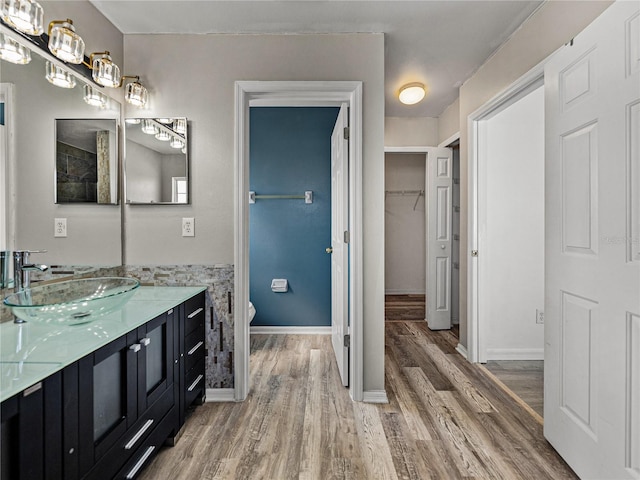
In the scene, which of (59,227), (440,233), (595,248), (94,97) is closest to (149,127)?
(94,97)

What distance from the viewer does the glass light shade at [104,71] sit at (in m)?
1.87

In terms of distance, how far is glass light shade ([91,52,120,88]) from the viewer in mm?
1870

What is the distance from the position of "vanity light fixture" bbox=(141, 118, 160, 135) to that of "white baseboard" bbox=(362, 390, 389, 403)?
2.17 metres

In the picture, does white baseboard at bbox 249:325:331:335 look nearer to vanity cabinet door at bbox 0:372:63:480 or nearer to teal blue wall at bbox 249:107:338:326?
teal blue wall at bbox 249:107:338:326

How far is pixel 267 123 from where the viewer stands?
3.56m

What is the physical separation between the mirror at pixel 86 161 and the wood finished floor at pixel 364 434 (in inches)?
56.0

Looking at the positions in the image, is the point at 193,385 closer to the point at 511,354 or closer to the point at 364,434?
the point at 364,434

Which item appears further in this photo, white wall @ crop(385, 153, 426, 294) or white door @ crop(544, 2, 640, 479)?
white wall @ crop(385, 153, 426, 294)

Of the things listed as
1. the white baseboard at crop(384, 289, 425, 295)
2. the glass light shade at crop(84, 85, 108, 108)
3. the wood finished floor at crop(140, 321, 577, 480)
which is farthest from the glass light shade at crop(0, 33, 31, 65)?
the white baseboard at crop(384, 289, 425, 295)

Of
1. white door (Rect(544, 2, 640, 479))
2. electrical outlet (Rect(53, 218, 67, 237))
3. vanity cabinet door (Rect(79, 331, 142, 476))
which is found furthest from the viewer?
electrical outlet (Rect(53, 218, 67, 237))

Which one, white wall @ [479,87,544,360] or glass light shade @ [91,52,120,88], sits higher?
glass light shade @ [91,52,120,88]

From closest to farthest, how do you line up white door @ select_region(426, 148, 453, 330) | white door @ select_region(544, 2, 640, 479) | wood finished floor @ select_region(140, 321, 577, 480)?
white door @ select_region(544, 2, 640, 479) → wood finished floor @ select_region(140, 321, 577, 480) → white door @ select_region(426, 148, 453, 330)

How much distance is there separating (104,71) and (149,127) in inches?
14.5

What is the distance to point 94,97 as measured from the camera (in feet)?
6.31
